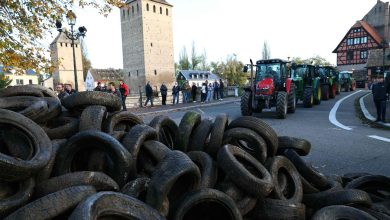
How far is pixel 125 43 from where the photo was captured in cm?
6794

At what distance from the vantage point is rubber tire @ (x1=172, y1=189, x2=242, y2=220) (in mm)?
2865

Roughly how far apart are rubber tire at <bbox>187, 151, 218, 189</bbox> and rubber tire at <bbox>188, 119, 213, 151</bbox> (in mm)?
494

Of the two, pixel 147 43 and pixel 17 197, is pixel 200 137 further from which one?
pixel 147 43

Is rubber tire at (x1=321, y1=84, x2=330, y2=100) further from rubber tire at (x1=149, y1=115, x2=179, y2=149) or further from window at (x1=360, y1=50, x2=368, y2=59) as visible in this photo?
window at (x1=360, y1=50, x2=368, y2=59)

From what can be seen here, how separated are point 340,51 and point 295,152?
69.3 meters

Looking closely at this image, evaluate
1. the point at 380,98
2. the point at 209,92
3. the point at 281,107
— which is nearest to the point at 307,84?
the point at 281,107

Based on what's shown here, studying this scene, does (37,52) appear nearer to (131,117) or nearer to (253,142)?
(131,117)

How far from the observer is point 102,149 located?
3.50 metres

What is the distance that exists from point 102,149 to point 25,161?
2.69 feet

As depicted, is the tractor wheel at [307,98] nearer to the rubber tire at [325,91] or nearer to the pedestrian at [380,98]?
the pedestrian at [380,98]

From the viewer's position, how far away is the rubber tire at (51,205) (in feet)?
7.39

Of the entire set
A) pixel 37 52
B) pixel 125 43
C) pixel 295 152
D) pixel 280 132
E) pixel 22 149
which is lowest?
pixel 280 132

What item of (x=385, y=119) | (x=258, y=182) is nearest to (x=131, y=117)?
(x=258, y=182)

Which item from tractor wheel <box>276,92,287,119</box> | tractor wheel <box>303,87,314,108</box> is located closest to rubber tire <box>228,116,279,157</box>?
tractor wheel <box>276,92,287,119</box>
